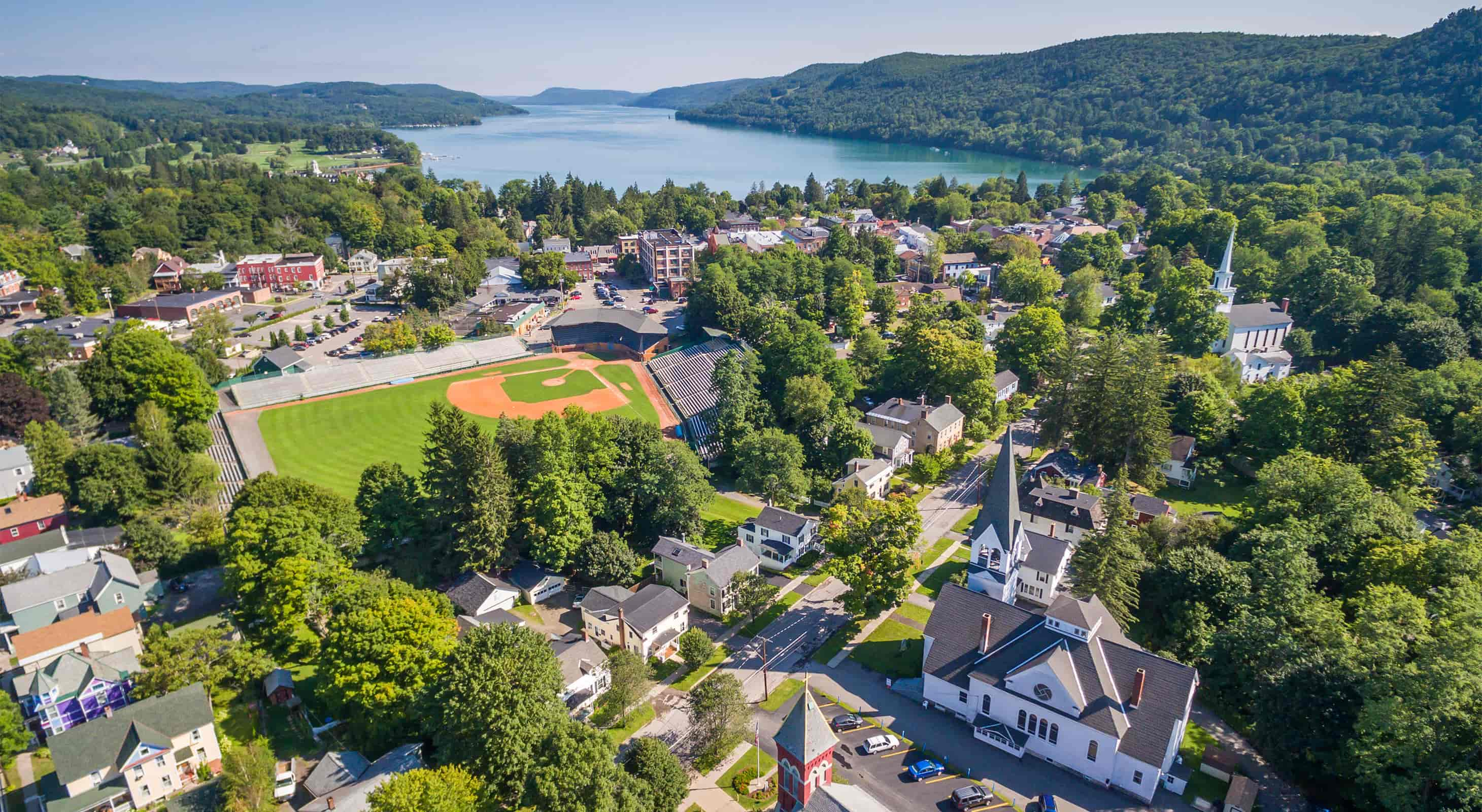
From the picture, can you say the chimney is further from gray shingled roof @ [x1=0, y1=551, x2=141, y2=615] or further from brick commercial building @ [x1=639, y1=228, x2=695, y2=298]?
brick commercial building @ [x1=639, y1=228, x2=695, y2=298]

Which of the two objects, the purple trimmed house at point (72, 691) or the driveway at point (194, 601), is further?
the driveway at point (194, 601)

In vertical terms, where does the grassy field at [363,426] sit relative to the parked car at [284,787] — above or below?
above

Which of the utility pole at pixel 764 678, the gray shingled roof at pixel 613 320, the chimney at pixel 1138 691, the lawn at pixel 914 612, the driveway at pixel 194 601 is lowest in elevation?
the utility pole at pixel 764 678

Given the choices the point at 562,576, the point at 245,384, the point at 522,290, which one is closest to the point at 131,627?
the point at 562,576

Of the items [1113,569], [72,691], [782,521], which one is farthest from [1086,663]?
[72,691]

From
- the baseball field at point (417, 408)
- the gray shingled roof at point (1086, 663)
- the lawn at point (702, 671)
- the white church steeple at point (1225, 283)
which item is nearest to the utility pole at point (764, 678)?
the lawn at point (702, 671)

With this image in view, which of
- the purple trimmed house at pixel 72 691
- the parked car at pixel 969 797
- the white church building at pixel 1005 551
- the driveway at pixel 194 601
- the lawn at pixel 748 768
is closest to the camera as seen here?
the parked car at pixel 969 797

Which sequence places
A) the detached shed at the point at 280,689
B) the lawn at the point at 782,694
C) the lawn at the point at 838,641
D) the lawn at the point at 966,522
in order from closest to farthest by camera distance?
the detached shed at the point at 280,689 < the lawn at the point at 782,694 < the lawn at the point at 838,641 < the lawn at the point at 966,522

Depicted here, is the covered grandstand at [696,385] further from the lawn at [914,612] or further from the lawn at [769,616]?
the lawn at [914,612]
